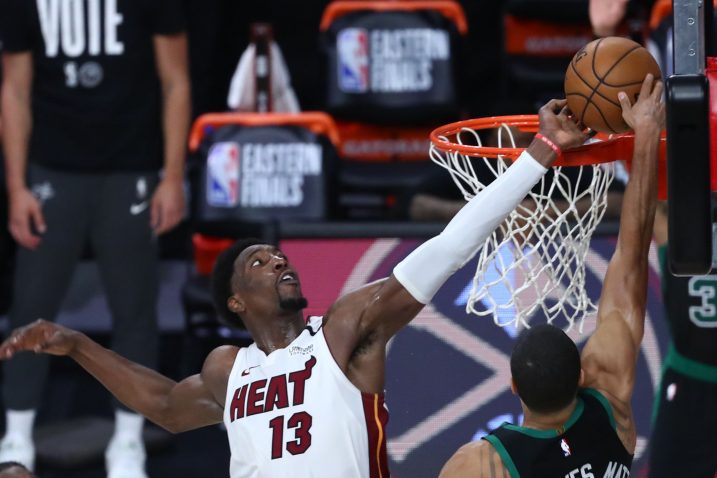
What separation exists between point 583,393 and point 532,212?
817 mm

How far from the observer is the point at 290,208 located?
23.3 feet

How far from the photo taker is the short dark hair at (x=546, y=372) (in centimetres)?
379

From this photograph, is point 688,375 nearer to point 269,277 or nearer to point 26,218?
point 269,277

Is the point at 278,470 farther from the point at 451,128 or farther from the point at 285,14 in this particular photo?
the point at 285,14

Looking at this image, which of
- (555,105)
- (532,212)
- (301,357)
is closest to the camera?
(555,105)

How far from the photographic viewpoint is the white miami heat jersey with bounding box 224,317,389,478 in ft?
13.4

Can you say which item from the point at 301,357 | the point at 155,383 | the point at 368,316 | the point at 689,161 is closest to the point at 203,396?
the point at 155,383

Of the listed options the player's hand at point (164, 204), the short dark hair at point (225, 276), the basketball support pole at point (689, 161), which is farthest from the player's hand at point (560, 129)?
the player's hand at point (164, 204)

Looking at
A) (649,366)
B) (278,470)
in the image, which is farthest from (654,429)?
(278,470)

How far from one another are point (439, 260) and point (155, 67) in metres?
2.67

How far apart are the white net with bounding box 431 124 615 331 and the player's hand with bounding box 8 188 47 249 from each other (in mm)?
1809

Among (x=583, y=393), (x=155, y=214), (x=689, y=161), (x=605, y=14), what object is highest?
(x=605, y=14)

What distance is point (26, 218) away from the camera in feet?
19.8

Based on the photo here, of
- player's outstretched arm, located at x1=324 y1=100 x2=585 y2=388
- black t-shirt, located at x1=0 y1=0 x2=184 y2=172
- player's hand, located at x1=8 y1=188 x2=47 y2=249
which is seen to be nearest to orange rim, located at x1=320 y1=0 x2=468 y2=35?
black t-shirt, located at x1=0 y1=0 x2=184 y2=172
